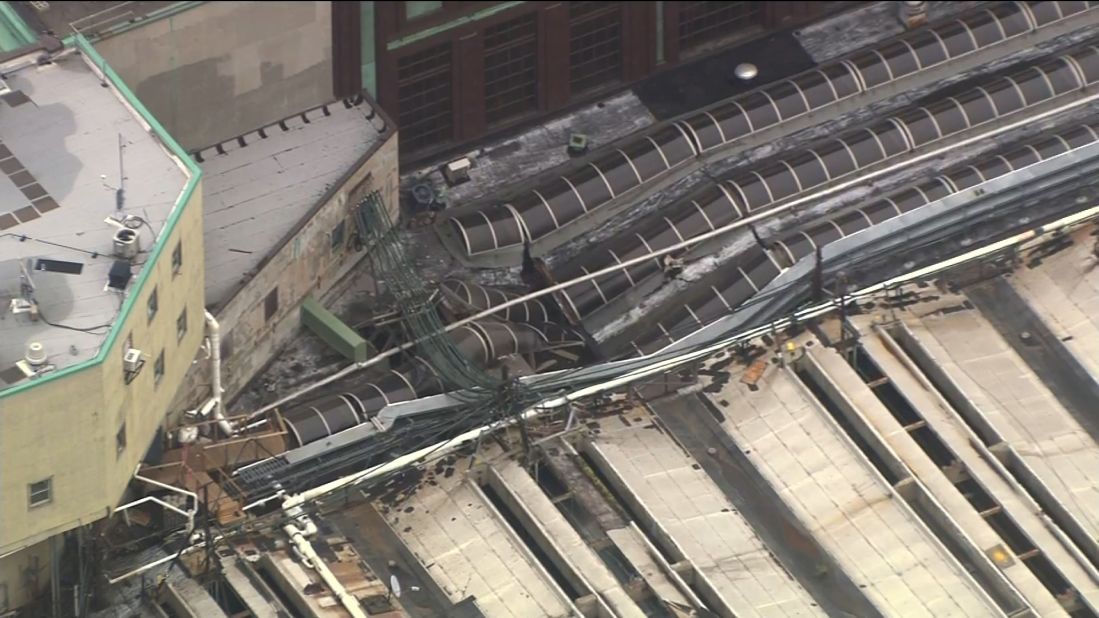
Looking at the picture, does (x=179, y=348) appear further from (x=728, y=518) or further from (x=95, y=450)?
(x=728, y=518)

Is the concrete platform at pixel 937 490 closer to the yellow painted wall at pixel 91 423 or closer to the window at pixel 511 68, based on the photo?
the window at pixel 511 68

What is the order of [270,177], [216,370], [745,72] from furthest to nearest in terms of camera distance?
[745,72]
[270,177]
[216,370]

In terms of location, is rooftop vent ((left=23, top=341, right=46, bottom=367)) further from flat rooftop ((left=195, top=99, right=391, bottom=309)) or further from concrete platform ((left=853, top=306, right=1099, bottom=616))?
concrete platform ((left=853, top=306, right=1099, bottom=616))

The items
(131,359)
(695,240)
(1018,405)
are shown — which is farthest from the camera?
(695,240)

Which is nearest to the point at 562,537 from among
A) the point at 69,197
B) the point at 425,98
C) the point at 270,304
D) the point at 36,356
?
the point at 270,304

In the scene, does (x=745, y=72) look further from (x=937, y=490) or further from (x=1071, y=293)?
(x=937, y=490)

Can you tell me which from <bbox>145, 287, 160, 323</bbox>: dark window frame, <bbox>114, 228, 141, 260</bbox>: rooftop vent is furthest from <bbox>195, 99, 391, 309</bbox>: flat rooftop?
<bbox>114, 228, 141, 260</bbox>: rooftop vent
